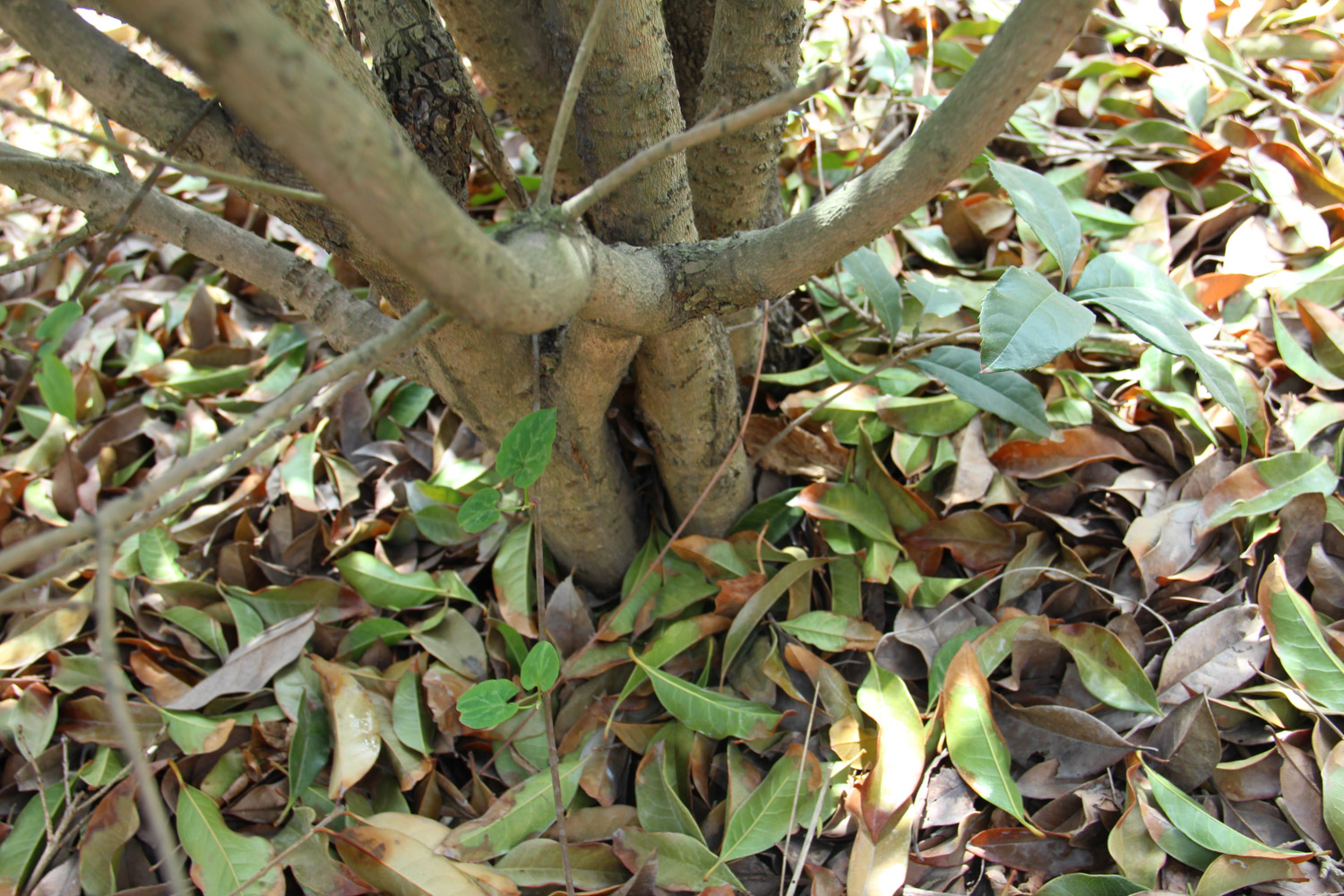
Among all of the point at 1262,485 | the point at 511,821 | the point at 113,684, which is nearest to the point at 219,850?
the point at 511,821

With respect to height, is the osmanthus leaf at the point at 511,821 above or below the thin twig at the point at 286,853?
below

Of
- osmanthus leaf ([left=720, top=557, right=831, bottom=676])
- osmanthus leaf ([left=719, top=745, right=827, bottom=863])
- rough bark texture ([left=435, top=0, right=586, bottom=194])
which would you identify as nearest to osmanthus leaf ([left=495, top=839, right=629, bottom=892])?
osmanthus leaf ([left=719, top=745, right=827, bottom=863])

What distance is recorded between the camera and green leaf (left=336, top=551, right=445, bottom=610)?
1.07 m

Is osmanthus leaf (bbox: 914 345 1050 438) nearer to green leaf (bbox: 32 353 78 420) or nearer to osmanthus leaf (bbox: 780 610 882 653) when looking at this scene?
osmanthus leaf (bbox: 780 610 882 653)

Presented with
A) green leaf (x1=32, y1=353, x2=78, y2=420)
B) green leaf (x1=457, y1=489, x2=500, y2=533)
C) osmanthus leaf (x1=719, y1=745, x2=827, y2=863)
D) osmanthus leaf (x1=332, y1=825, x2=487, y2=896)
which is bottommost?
osmanthus leaf (x1=719, y1=745, x2=827, y2=863)

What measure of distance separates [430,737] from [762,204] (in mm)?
767

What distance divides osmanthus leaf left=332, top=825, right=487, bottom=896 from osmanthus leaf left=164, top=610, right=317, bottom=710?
10.4 inches

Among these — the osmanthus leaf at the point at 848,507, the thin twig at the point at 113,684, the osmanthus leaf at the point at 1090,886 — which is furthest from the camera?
the osmanthus leaf at the point at 848,507

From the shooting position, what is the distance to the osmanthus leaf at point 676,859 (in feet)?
2.72

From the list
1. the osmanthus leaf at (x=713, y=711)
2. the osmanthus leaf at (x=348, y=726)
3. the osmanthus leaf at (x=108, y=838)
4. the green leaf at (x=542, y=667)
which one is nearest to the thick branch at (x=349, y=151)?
the green leaf at (x=542, y=667)

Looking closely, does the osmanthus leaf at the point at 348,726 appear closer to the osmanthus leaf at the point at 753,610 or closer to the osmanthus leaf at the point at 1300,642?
the osmanthus leaf at the point at 753,610

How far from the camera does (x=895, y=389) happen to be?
1036 mm

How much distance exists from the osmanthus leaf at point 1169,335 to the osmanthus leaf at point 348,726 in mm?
919

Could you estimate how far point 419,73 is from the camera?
68cm
